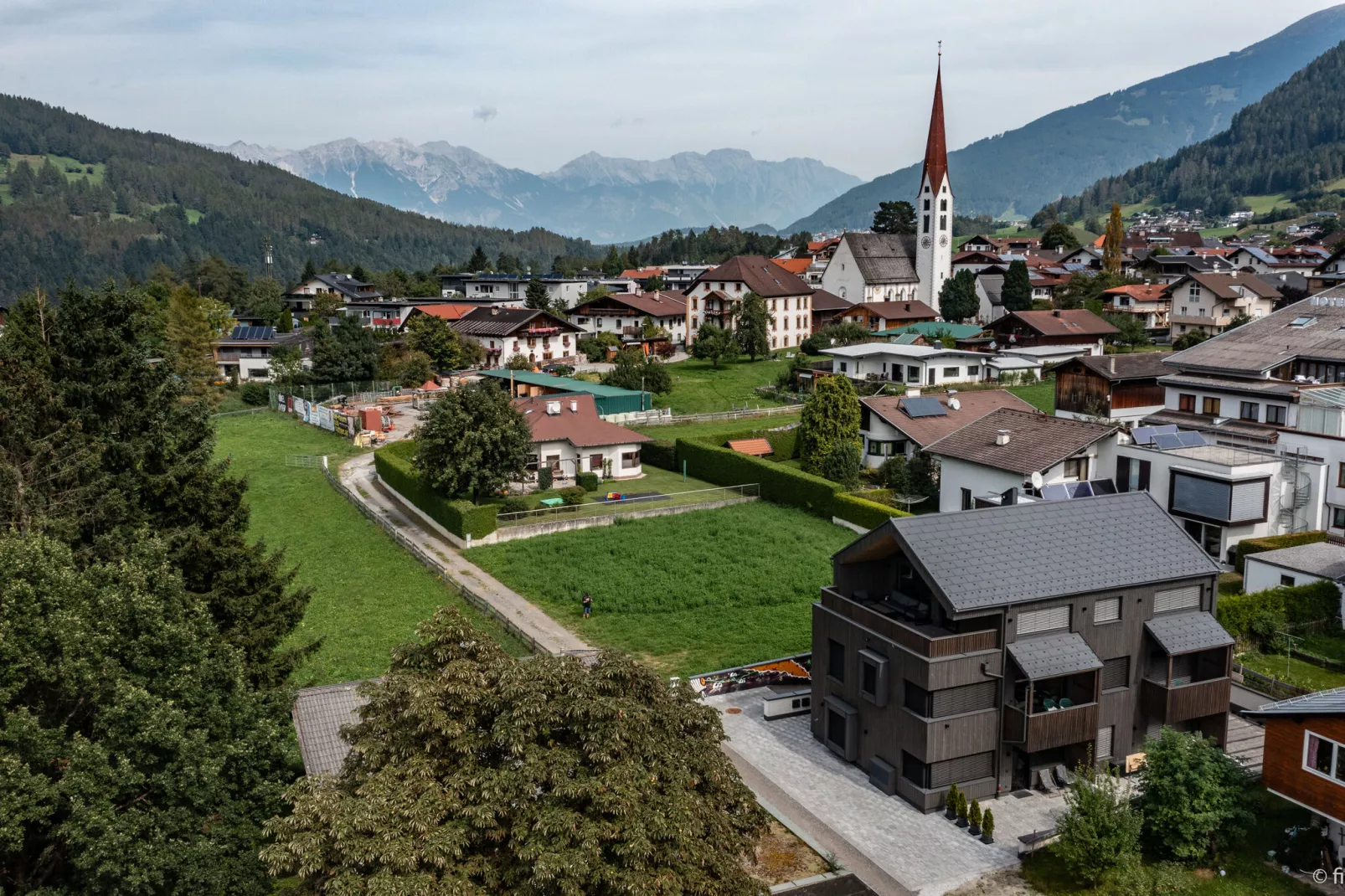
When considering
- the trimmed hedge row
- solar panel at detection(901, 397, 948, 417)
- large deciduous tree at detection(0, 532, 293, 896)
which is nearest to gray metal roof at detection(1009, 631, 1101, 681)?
large deciduous tree at detection(0, 532, 293, 896)

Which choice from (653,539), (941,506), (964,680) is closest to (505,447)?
(653,539)

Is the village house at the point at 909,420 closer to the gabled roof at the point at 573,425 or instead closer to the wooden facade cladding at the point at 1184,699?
the gabled roof at the point at 573,425

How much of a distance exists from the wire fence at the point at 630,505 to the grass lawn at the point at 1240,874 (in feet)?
85.3

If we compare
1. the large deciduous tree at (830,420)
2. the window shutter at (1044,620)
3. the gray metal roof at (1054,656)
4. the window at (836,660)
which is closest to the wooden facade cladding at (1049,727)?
the gray metal roof at (1054,656)

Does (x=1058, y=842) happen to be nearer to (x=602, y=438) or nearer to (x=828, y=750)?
(x=828, y=750)

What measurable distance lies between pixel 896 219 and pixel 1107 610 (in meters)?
104

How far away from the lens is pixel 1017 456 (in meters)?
37.5

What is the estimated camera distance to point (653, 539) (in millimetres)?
39062

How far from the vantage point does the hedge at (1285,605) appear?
88.9 ft

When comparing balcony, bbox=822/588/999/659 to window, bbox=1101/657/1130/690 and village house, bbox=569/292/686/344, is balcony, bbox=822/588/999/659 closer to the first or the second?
window, bbox=1101/657/1130/690

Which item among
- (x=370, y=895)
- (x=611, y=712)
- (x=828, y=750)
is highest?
(x=611, y=712)

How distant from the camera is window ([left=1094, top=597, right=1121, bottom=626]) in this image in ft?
69.4

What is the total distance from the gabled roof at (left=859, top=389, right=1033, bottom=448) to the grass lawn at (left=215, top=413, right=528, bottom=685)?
71.5 feet

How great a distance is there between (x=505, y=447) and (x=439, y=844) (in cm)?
2998
